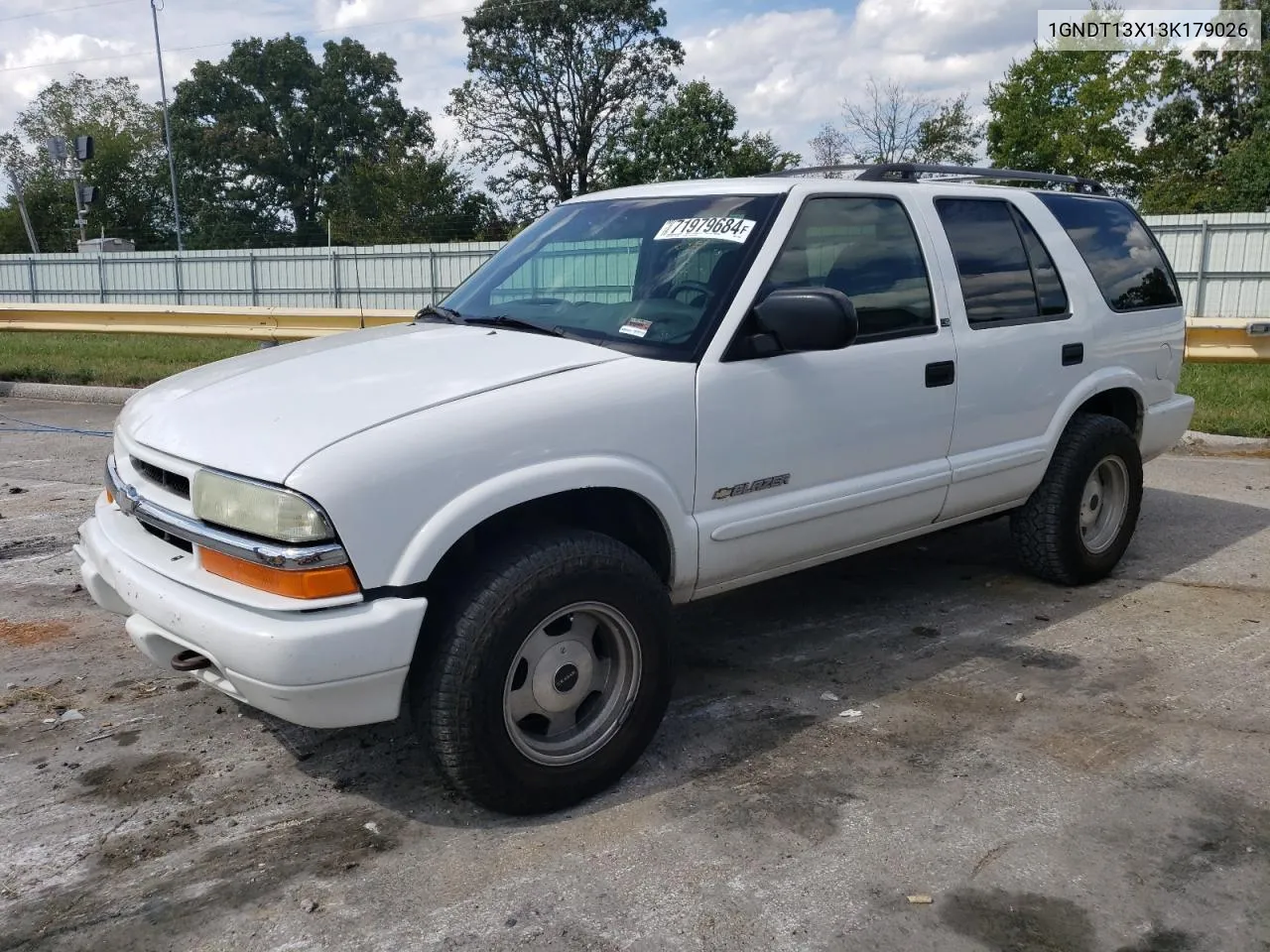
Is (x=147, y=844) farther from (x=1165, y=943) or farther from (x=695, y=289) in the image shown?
(x=1165, y=943)

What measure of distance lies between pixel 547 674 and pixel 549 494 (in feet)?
1.74

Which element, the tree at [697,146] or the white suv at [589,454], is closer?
the white suv at [589,454]

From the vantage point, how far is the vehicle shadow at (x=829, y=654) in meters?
3.49

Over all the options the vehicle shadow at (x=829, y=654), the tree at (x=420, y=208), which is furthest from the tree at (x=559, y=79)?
the vehicle shadow at (x=829, y=654)

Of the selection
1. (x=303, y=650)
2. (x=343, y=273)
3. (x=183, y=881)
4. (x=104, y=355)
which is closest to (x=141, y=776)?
(x=183, y=881)

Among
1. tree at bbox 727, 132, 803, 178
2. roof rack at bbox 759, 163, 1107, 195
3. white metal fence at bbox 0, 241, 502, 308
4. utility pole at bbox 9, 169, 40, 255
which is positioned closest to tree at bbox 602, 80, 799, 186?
tree at bbox 727, 132, 803, 178

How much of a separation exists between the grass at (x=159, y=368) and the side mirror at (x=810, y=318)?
6480 mm

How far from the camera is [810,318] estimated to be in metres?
3.50

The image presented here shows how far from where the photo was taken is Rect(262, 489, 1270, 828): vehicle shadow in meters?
3.49

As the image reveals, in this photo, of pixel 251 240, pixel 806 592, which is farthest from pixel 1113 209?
pixel 251 240

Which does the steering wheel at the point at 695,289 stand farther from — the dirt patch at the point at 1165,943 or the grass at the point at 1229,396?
the grass at the point at 1229,396

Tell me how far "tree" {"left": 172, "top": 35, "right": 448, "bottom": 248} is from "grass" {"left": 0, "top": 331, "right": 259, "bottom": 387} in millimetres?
42122

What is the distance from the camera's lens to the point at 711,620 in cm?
493

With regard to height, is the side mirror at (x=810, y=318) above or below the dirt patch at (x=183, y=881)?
above
